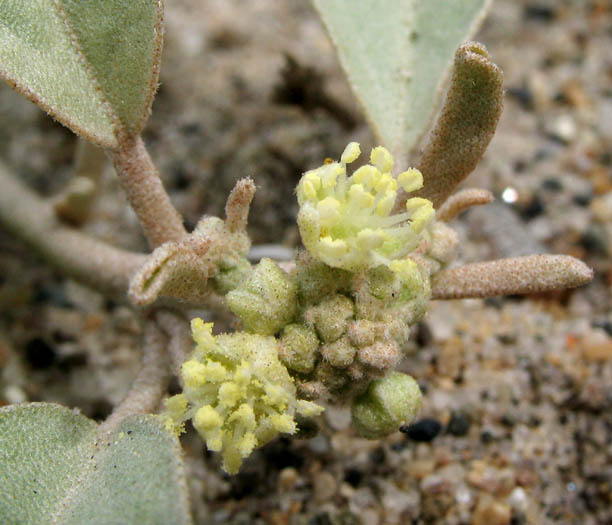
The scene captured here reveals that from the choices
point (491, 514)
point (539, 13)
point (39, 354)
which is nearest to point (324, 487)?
point (491, 514)

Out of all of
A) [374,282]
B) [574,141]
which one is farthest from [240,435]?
[574,141]

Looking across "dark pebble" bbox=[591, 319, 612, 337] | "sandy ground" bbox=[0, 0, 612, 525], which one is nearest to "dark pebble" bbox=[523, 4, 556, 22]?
"sandy ground" bbox=[0, 0, 612, 525]

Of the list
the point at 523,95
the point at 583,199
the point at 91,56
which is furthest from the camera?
the point at 523,95

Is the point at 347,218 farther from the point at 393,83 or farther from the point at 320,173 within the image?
the point at 393,83

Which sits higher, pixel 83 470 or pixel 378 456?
pixel 83 470

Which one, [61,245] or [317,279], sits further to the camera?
[61,245]

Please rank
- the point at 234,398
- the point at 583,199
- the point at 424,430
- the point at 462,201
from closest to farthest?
1. the point at 234,398
2. the point at 462,201
3. the point at 424,430
4. the point at 583,199

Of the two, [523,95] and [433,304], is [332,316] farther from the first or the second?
[523,95]
